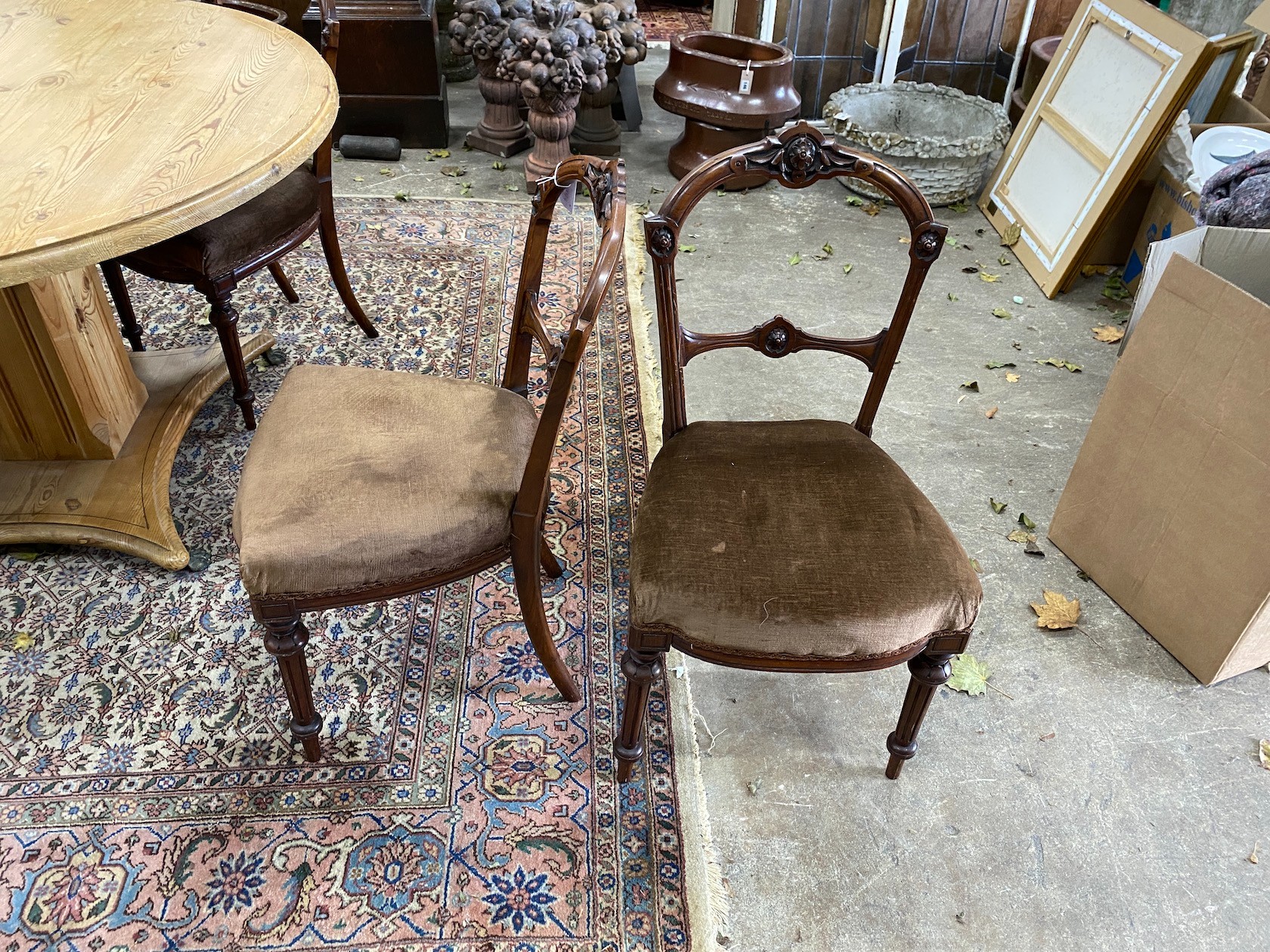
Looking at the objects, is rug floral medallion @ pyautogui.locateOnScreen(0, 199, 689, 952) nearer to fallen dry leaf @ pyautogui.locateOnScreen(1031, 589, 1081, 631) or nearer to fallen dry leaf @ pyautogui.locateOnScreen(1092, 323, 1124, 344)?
fallen dry leaf @ pyautogui.locateOnScreen(1031, 589, 1081, 631)

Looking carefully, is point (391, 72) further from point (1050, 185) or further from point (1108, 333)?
point (1108, 333)

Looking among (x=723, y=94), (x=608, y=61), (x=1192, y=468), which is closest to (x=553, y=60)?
(x=608, y=61)

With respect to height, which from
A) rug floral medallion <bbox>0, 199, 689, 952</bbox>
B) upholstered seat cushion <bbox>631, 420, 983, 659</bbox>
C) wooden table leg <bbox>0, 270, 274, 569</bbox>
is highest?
upholstered seat cushion <bbox>631, 420, 983, 659</bbox>

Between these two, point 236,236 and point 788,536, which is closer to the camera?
point 788,536

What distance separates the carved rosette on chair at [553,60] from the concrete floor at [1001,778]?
1.58 metres

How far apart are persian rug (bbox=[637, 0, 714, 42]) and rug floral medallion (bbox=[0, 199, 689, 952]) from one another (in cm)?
451

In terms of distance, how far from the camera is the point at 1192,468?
174 cm

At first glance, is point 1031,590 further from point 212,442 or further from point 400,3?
point 400,3

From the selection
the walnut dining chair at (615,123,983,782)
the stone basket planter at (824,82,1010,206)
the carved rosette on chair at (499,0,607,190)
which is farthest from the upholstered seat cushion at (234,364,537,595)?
the stone basket planter at (824,82,1010,206)

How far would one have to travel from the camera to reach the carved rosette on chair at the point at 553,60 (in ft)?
10.9

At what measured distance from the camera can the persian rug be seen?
575 cm

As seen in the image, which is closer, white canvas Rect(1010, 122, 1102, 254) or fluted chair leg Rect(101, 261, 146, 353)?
fluted chair leg Rect(101, 261, 146, 353)

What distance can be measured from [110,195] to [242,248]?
0.74 meters

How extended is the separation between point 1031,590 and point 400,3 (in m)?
3.43
